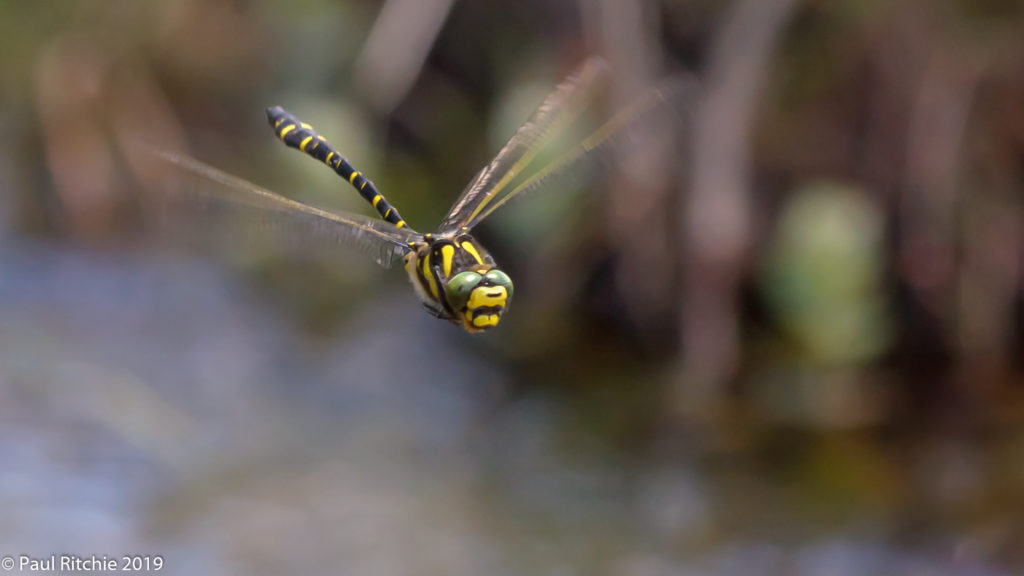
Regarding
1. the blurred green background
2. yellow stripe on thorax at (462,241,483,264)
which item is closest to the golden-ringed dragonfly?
yellow stripe on thorax at (462,241,483,264)

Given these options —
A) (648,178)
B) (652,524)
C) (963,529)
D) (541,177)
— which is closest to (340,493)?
(652,524)

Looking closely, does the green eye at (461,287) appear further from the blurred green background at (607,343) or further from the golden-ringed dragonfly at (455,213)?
the blurred green background at (607,343)

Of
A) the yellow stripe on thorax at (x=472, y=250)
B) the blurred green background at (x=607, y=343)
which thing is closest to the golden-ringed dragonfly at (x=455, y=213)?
the yellow stripe on thorax at (x=472, y=250)

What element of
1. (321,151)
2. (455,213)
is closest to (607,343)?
(321,151)

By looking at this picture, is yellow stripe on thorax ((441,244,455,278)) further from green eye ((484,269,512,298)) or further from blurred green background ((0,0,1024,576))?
blurred green background ((0,0,1024,576))

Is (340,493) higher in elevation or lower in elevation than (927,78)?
lower

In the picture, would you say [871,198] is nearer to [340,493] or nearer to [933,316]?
[933,316]
